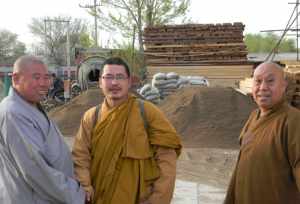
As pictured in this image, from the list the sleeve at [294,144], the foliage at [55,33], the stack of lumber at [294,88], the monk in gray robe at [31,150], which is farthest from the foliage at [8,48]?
the sleeve at [294,144]

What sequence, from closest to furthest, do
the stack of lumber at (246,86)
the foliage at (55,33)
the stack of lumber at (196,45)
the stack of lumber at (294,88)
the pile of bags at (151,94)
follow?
the stack of lumber at (294,88) < the stack of lumber at (246,86) < the pile of bags at (151,94) < the stack of lumber at (196,45) < the foliage at (55,33)

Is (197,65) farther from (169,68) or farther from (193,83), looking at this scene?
(193,83)

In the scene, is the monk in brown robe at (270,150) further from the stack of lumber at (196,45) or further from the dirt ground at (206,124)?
the stack of lumber at (196,45)

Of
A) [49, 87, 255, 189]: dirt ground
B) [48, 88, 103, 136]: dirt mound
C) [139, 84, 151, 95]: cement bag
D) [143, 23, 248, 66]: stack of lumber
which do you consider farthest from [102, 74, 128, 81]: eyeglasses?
[143, 23, 248, 66]: stack of lumber

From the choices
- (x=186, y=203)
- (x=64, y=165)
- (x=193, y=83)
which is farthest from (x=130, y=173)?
(x=193, y=83)

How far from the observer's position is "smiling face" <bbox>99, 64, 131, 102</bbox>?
3.60 metres

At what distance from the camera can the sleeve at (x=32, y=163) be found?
313 cm

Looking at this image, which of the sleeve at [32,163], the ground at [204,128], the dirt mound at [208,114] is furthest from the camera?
the dirt mound at [208,114]

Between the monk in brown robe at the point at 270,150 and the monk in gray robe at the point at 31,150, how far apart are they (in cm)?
106

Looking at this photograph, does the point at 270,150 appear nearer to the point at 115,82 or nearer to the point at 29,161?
the point at 115,82

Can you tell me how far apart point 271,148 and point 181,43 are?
1780 centimetres

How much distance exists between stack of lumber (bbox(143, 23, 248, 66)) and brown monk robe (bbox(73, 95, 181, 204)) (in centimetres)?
1703

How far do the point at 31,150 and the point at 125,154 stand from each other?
638 mm

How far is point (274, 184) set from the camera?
3426 millimetres
